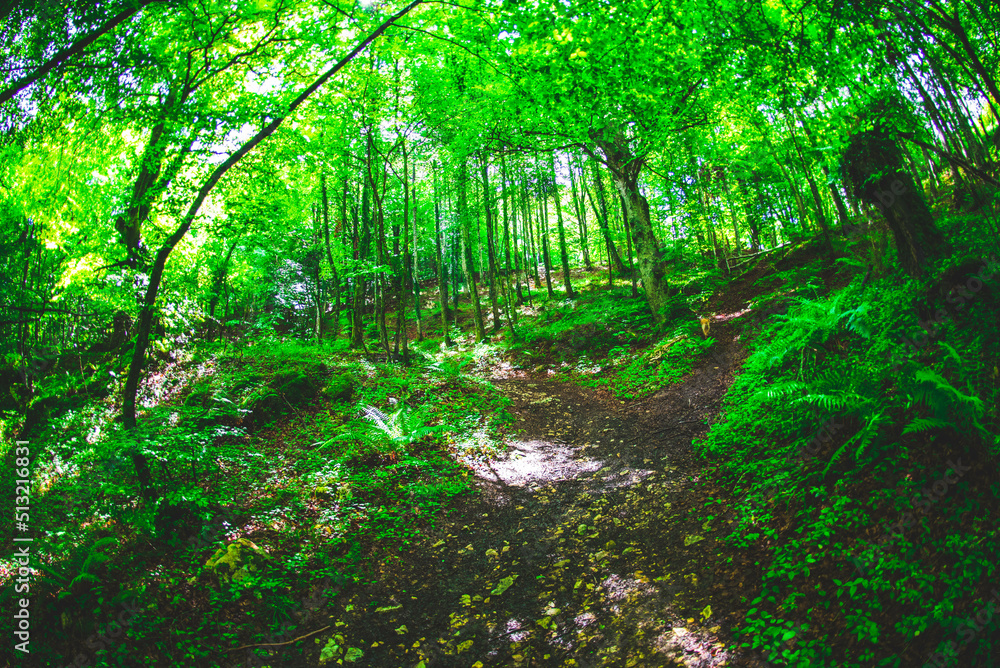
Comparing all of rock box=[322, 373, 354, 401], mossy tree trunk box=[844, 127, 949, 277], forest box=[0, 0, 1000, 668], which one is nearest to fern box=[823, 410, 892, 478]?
forest box=[0, 0, 1000, 668]

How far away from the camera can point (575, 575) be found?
3.96m

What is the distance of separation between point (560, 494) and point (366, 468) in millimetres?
2814

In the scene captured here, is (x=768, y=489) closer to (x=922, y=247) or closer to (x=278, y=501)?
(x=922, y=247)

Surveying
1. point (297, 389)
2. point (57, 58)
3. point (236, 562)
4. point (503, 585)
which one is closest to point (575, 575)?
point (503, 585)

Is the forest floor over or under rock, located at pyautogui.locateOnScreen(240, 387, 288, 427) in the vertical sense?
under

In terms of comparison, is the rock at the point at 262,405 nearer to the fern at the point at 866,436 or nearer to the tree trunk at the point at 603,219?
the fern at the point at 866,436

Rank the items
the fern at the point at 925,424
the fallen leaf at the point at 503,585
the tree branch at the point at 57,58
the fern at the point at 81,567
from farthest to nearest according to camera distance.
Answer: the fallen leaf at the point at 503,585, the fern at the point at 81,567, the tree branch at the point at 57,58, the fern at the point at 925,424

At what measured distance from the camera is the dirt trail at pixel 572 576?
10.4ft

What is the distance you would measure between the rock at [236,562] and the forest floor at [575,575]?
3.17 ft

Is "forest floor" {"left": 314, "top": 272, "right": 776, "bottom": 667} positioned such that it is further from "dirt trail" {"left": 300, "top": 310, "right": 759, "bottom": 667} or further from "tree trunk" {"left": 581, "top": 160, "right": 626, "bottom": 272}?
"tree trunk" {"left": 581, "top": 160, "right": 626, "bottom": 272}

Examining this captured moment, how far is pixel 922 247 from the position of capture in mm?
4719

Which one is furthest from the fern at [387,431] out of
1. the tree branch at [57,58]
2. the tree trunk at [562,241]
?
the tree trunk at [562,241]

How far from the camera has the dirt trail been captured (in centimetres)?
316

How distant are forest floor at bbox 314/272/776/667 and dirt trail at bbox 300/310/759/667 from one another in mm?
12
